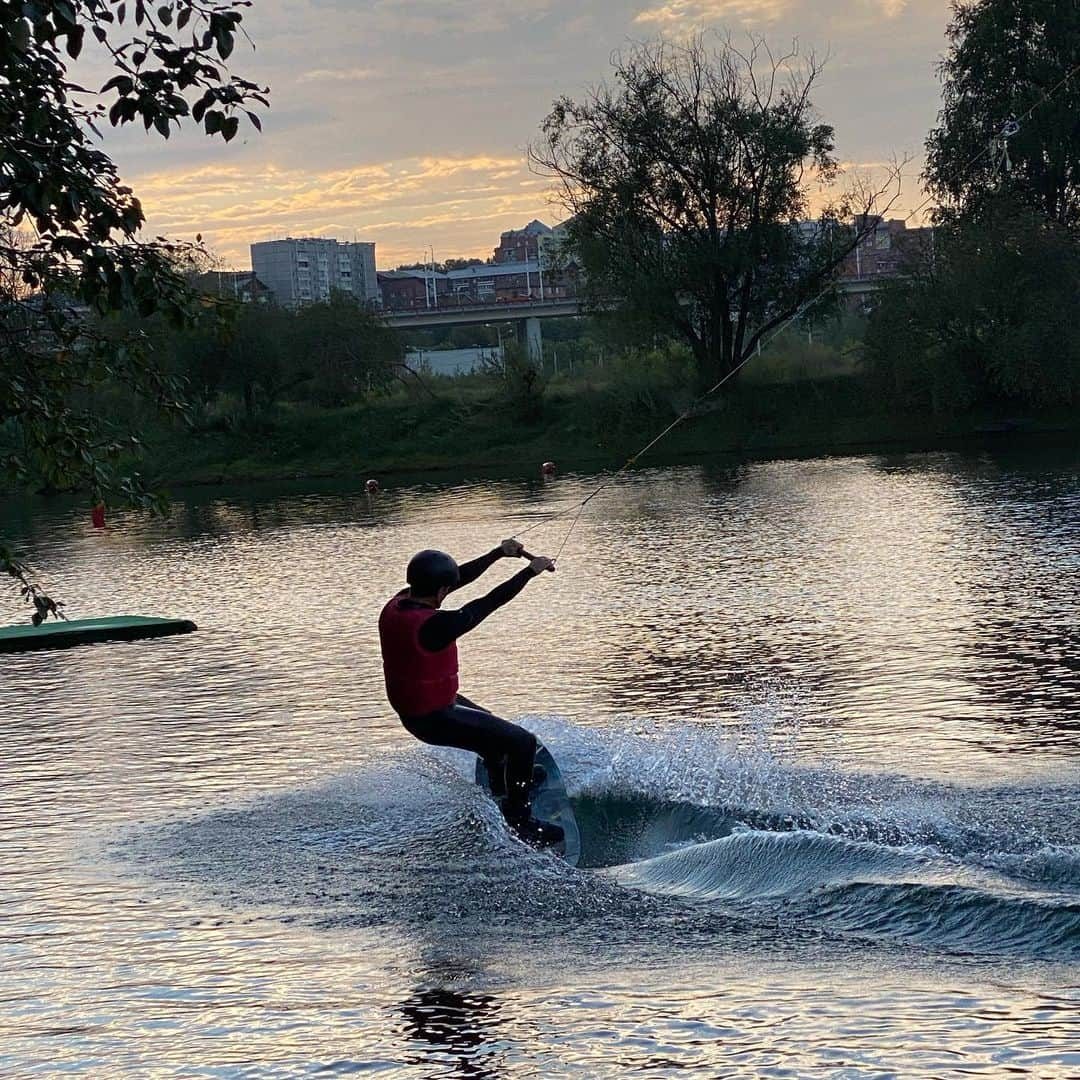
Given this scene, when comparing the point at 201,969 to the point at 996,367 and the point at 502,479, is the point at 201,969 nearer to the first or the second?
the point at 502,479

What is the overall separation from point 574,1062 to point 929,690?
24.4 feet

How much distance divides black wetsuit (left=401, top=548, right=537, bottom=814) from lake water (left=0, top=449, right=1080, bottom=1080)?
0.36 metres

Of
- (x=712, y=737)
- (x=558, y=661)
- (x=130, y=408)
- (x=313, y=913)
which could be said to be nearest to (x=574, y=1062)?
(x=313, y=913)

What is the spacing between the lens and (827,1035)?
5.96 m

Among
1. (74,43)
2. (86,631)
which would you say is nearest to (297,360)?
(86,631)

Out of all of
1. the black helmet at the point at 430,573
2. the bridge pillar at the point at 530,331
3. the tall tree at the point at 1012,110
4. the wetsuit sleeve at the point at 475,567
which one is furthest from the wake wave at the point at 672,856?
the bridge pillar at the point at 530,331

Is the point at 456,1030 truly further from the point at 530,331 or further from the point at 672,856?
the point at 530,331

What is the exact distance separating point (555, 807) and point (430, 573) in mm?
1529

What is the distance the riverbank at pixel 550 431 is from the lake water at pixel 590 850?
33.2 metres

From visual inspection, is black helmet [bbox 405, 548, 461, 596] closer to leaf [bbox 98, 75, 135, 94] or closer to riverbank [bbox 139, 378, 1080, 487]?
leaf [bbox 98, 75, 135, 94]

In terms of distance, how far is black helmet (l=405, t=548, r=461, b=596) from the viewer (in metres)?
8.48

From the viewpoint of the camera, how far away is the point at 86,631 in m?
18.8

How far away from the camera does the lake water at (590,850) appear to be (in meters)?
6.24

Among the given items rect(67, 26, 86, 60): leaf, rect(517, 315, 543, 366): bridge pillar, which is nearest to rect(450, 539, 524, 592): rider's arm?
rect(67, 26, 86, 60): leaf
